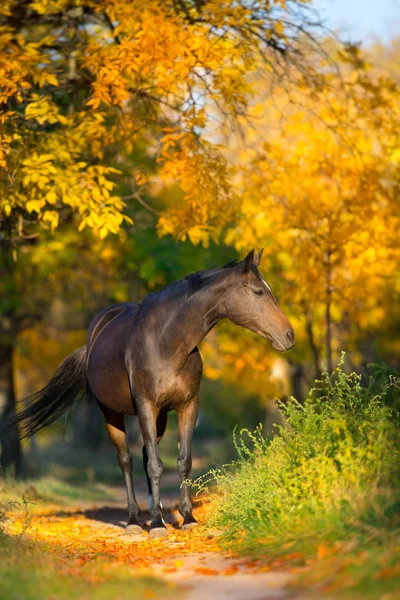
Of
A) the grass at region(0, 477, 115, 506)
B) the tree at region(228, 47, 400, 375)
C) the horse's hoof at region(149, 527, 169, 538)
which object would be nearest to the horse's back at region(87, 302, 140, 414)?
the horse's hoof at region(149, 527, 169, 538)

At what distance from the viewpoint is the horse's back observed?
985 centimetres

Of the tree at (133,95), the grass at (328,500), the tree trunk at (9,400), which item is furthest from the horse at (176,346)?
the tree trunk at (9,400)

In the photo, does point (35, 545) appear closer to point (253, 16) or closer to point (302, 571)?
point (302, 571)

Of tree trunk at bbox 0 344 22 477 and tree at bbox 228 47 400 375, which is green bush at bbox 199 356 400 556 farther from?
tree trunk at bbox 0 344 22 477

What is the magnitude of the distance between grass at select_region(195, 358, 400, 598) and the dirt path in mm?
194

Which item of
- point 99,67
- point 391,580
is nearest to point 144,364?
point 99,67

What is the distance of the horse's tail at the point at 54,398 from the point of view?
10.7 meters

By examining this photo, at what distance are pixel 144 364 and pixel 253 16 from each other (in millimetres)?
5322

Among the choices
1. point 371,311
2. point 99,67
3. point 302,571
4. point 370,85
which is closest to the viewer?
point 302,571

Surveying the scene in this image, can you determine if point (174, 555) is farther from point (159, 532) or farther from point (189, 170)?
point (189, 170)

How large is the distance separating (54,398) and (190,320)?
2.74m

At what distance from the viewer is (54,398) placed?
10984 mm

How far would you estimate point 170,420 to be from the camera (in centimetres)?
3434

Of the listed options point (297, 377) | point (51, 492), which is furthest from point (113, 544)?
point (297, 377)
